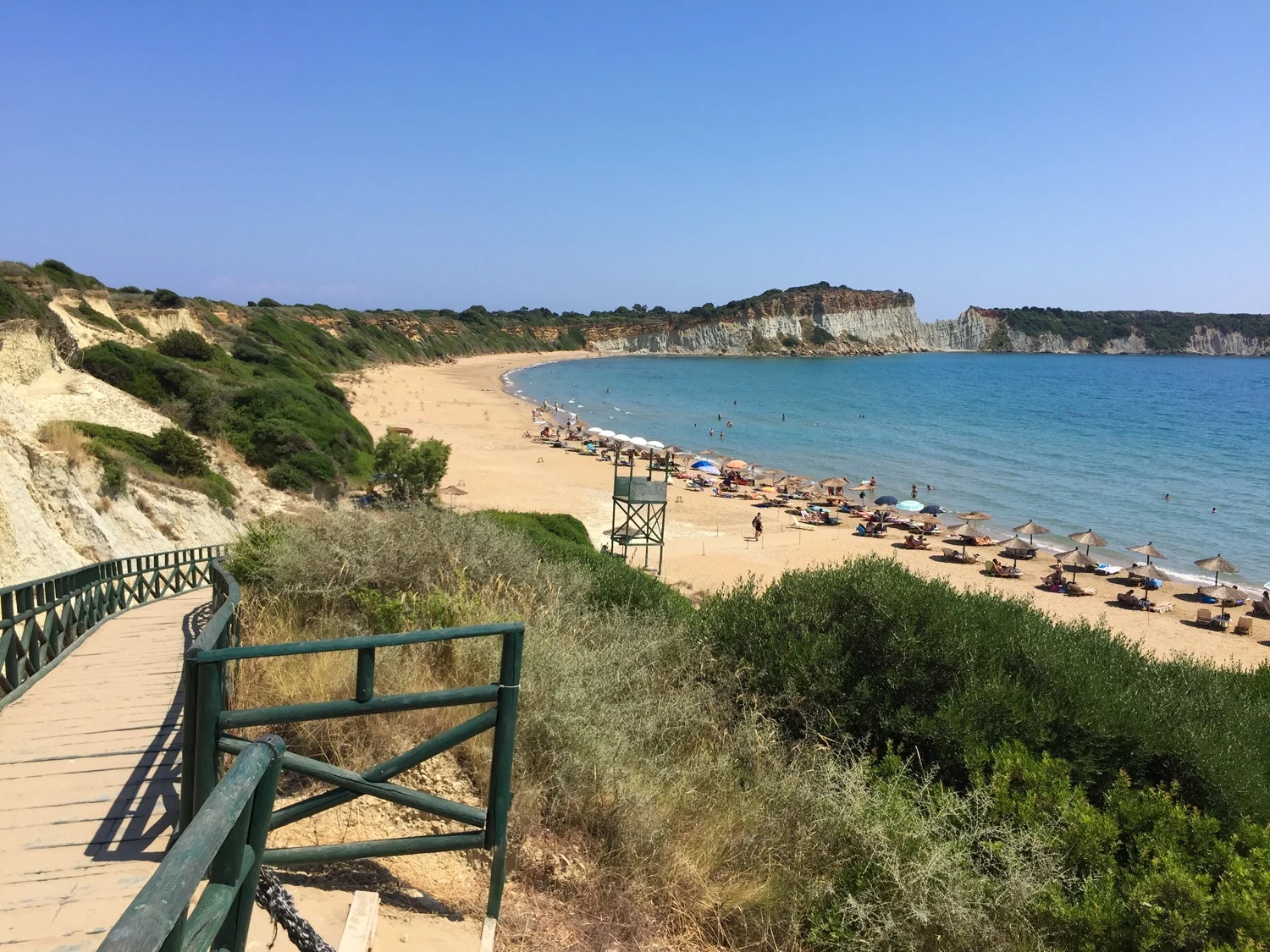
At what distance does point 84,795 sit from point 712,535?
946 inches

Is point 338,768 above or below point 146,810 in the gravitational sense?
above

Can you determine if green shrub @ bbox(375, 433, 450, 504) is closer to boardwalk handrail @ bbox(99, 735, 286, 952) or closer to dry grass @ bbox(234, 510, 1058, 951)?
dry grass @ bbox(234, 510, 1058, 951)

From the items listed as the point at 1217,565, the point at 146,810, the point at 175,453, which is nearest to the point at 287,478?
the point at 175,453

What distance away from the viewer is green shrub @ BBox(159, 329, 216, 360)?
1297 inches

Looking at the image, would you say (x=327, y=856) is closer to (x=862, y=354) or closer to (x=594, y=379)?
(x=594, y=379)

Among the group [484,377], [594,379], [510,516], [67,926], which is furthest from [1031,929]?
[594,379]

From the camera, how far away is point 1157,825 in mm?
4262

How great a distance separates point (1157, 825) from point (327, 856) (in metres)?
4.03

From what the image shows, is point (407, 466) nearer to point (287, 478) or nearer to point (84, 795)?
point (287, 478)

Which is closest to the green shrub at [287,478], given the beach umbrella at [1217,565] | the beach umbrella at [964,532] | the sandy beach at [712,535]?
the sandy beach at [712,535]

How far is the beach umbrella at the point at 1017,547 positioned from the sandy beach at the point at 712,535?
43 cm

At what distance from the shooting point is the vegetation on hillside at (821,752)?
3707 mm

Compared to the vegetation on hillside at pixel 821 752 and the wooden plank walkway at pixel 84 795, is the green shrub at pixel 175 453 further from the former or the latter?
the wooden plank walkway at pixel 84 795

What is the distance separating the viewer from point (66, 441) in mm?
15945
